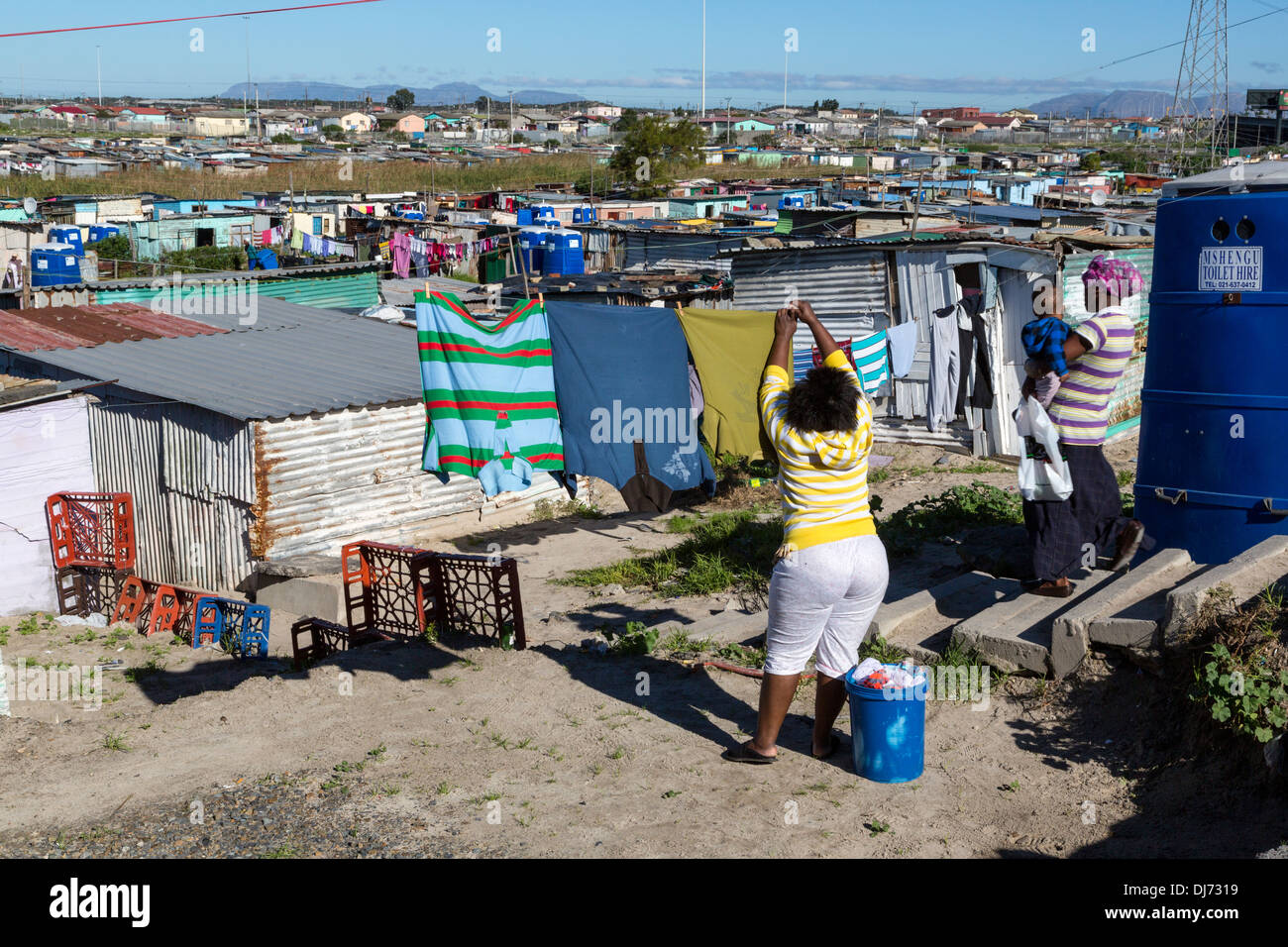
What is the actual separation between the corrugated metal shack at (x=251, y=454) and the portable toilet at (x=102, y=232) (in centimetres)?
2070

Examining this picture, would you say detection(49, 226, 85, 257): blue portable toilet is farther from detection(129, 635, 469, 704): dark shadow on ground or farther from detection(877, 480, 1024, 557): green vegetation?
detection(877, 480, 1024, 557): green vegetation

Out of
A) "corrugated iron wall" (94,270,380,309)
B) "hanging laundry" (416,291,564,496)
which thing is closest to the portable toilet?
"corrugated iron wall" (94,270,380,309)

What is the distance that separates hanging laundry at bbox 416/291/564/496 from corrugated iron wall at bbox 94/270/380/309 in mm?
12967

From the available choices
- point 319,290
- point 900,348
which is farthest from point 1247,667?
point 319,290

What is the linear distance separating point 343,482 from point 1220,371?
8.70 m

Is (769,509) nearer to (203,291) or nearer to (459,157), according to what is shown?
(203,291)

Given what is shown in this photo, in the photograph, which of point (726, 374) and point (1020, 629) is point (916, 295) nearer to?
point (726, 374)

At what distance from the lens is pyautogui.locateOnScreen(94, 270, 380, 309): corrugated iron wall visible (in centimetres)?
1919

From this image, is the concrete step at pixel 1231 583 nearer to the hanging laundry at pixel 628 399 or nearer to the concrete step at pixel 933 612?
the concrete step at pixel 933 612

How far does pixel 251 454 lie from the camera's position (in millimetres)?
11203

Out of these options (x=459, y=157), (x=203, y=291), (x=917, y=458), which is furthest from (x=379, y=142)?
(x=917, y=458)

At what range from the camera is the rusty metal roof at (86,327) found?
1406 centimetres

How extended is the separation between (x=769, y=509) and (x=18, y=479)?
320 inches

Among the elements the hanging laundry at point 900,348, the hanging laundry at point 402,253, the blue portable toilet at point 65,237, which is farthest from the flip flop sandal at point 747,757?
the blue portable toilet at point 65,237
